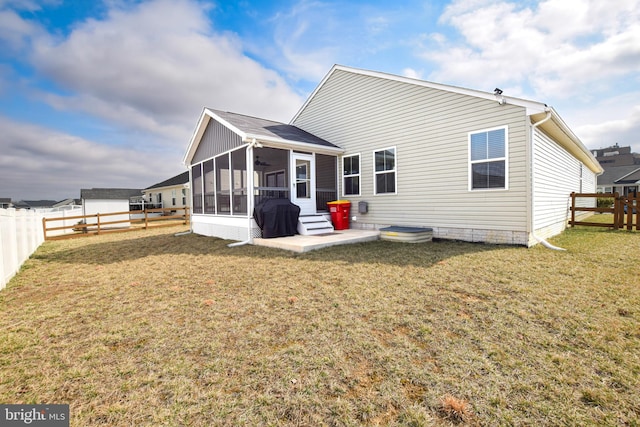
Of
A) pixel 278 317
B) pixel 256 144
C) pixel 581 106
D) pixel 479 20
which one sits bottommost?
pixel 278 317

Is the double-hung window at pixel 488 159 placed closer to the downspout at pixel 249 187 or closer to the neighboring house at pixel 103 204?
the downspout at pixel 249 187

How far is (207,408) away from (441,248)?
6082 mm

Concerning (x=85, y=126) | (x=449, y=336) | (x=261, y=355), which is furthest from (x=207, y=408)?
(x=85, y=126)

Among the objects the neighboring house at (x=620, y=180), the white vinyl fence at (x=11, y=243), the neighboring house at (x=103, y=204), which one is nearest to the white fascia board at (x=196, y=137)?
the white vinyl fence at (x=11, y=243)

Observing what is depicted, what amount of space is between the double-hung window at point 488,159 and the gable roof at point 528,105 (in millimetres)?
627

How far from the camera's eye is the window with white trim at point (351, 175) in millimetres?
9805

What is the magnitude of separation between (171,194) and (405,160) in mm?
26756

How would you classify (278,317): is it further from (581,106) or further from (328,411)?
(581,106)

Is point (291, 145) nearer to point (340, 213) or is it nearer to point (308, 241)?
point (340, 213)

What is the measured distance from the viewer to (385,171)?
29.1 feet

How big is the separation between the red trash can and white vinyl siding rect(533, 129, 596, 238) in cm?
535

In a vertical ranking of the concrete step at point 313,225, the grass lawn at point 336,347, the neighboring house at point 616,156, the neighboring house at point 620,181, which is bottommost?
the grass lawn at point 336,347

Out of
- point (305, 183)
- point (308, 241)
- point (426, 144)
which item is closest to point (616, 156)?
point (426, 144)

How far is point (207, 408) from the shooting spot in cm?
164
